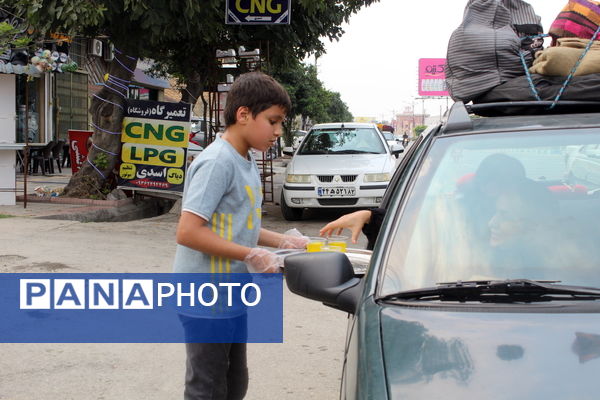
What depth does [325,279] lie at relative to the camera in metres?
2.38

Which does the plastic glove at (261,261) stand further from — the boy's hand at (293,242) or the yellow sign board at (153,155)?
the yellow sign board at (153,155)

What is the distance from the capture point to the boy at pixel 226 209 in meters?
2.54

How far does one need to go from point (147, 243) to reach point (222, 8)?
563cm

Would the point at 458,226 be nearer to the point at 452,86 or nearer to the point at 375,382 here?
the point at 375,382

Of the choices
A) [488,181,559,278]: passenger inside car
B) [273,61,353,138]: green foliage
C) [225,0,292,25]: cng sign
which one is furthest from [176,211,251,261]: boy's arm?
[273,61,353,138]: green foliage

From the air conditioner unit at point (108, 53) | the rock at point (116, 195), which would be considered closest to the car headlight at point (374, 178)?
the rock at point (116, 195)

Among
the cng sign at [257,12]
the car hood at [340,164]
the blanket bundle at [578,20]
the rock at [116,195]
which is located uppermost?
the cng sign at [257,12]

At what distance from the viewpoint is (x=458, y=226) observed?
2414 millimetres

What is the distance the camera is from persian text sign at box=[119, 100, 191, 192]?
1242 centimetres

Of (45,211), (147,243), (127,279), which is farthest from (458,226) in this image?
(45,211)

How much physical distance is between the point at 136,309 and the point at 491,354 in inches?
183

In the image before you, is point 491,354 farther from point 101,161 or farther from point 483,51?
point 101,161

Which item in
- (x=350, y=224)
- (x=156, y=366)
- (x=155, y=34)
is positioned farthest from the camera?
(x=155, y=34)

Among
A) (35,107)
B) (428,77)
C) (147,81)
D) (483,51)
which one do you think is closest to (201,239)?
(483,51)
